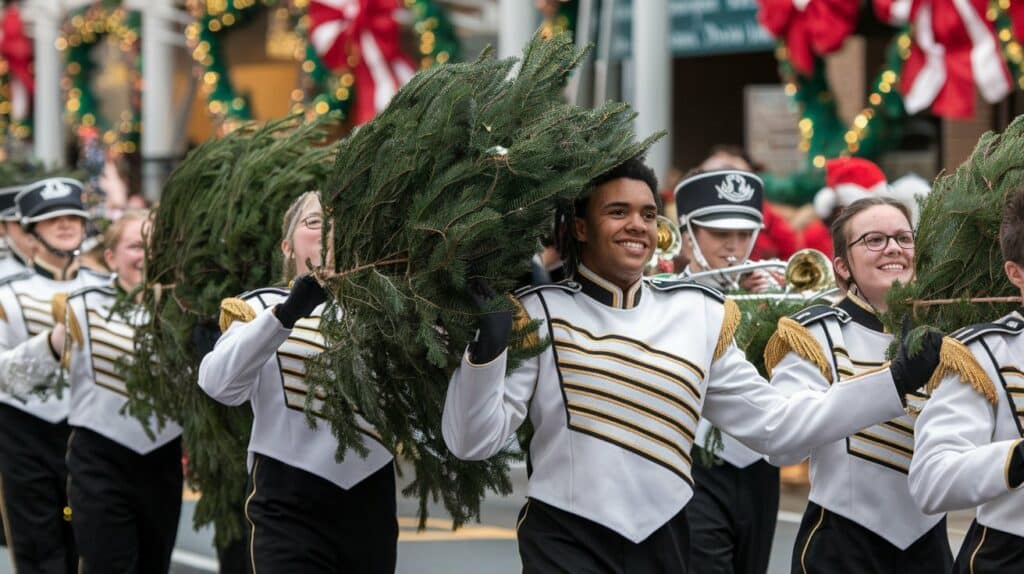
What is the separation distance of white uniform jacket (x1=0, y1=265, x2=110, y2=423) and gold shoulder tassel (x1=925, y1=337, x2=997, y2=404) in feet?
14.6

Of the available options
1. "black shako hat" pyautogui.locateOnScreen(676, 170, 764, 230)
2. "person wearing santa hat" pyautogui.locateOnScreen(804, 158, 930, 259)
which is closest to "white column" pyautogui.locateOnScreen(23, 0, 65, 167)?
"person wearing santa hat" pyautogui.locateOnScreen(804, 158, 930, 259)

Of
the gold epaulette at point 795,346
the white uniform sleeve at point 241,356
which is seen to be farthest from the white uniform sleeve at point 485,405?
the gold epaulette at point 795,346

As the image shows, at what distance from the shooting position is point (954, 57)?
12.1 meters

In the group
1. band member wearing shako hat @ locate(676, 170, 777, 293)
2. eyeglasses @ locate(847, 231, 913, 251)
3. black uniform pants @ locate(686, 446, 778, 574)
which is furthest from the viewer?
band member wearing shako hat @ locate(676, 170, 777, 293)

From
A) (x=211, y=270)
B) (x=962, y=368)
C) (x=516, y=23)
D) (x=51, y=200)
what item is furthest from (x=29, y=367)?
→ (x=516, y=23)

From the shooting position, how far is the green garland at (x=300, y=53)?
1791 centimetres

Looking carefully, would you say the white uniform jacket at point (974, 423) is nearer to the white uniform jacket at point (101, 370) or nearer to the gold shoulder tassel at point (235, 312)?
the gold shoulder tassel at point (235, 312)

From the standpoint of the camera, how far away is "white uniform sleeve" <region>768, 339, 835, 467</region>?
16.8ft

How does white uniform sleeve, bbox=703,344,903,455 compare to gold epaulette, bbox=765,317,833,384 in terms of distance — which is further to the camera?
gold epaulette, bbox=765,317,833,384

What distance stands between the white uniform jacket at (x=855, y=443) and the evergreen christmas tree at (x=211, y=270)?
2.07m

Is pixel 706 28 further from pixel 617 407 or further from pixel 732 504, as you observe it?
pixel 617 407

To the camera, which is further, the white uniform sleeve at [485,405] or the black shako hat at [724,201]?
the black shako hat at [724,201]

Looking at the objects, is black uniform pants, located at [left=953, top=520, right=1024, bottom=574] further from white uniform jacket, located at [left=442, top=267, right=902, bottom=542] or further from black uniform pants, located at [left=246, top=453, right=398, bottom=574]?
black uniform pants, located at [left=246, top=453, right=398, bottom=574]

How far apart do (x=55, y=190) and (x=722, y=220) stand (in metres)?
3.26
